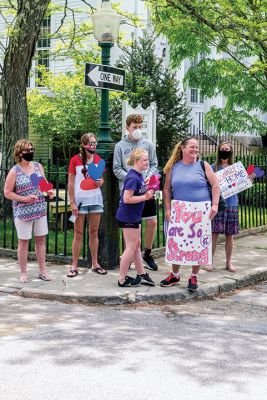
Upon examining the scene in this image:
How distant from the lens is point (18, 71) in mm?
12320

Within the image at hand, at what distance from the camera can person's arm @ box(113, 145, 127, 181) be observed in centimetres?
827

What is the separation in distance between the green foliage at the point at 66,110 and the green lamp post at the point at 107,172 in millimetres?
12536

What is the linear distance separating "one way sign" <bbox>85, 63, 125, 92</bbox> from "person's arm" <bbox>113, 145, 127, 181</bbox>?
95cm

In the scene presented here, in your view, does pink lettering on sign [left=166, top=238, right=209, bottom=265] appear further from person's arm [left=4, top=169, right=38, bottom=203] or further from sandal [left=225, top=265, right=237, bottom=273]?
person's arm [left=4, top=169, right=38, bottom=203]

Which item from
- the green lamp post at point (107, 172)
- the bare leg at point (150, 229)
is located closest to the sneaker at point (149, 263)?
the bare leg at point (150, 229)

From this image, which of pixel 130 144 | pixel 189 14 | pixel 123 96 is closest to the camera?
pixel 130 144

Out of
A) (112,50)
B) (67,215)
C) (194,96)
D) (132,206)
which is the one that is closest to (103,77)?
(132,206)

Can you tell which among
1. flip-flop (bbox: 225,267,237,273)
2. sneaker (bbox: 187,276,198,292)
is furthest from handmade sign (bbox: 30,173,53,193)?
flip-flop (bbox: 225,267,237,273)

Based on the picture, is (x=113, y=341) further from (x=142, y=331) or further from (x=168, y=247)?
(x=168, y=247)

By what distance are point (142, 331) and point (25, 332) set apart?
1069 mm

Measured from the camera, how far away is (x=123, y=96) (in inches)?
858

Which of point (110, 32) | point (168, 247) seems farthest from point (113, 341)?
point (110, 32)

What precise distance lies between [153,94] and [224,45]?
6438 millimetres

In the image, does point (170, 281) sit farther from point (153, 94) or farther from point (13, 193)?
point (153, 94)
